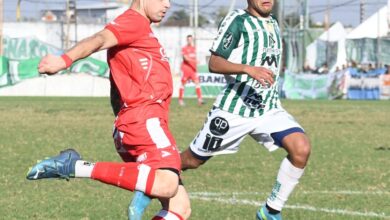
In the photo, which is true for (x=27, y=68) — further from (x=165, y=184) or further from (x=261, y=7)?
(x=165, y=184)

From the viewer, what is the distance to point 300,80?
134 ft

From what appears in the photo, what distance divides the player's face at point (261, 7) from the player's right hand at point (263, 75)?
38.2 inches

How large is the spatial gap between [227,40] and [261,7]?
44 cm

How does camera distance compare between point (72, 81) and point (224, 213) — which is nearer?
point (224, 213)

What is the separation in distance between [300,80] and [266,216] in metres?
32.8

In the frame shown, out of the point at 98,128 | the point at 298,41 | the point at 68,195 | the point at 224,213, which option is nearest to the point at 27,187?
the point at 68,195

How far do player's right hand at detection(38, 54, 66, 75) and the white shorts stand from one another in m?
3.14

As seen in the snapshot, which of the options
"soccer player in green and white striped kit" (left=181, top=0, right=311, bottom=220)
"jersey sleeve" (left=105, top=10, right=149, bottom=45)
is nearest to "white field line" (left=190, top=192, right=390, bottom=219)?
"soccer player in green and white striped kit" (left=181, top=0, right=311, bottom=220)

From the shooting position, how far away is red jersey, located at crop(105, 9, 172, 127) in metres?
6.74

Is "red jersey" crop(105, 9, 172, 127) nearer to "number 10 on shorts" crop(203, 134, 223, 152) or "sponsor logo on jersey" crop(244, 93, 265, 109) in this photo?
"sponsor logo on jersey" crop(244, 93, 265, 109)

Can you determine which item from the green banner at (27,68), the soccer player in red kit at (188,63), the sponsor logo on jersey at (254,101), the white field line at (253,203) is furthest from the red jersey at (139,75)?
the green banner at (27,68)

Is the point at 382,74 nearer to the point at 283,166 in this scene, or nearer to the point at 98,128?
the point at 98,128

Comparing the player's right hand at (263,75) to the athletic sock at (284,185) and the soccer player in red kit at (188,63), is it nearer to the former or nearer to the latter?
the athletic sock at (284,185)

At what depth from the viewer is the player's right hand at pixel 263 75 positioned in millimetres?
7891
